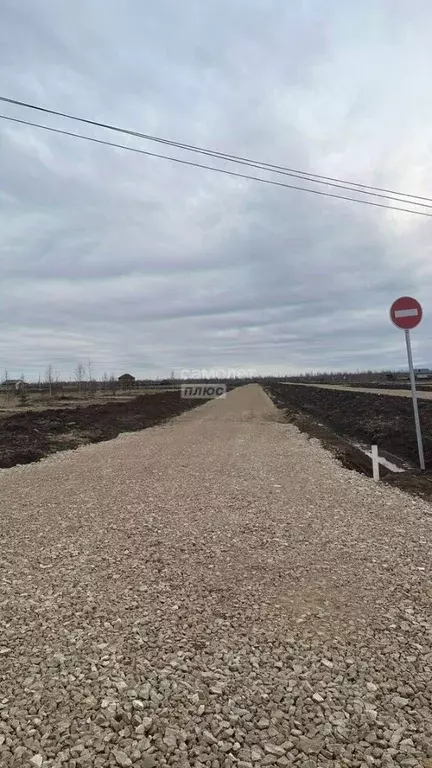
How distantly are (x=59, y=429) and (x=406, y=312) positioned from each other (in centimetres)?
1553

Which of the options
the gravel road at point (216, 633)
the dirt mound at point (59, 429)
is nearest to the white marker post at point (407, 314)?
the gravel road at point (216, 633)

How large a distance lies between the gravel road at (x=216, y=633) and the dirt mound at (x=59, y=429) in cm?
733

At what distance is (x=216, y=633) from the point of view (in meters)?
4.02

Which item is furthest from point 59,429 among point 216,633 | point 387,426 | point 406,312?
point 216,633

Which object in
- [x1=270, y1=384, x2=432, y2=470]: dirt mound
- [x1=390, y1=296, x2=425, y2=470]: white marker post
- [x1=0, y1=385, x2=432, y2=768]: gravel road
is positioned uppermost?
[x1=390, y1=296, x2=425, y2=470]: white marker post

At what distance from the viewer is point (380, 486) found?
9758 millimetres

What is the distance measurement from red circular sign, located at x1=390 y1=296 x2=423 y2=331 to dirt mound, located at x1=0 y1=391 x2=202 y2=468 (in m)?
10.2

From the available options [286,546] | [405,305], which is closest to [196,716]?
[286,546]

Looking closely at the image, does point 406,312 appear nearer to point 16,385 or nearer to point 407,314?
point 407,314

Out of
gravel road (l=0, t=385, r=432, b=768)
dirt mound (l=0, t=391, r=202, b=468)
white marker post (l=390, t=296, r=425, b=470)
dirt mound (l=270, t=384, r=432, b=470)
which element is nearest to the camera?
gravel road (l=0, t=385, r=432, b=768)

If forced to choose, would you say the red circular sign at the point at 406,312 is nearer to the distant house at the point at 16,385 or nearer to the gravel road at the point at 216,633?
the gravel road at the point at 216,633

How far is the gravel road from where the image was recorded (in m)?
2.81

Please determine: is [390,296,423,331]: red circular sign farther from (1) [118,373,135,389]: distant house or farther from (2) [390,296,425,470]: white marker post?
(1) [118,373,135,389]: distant house

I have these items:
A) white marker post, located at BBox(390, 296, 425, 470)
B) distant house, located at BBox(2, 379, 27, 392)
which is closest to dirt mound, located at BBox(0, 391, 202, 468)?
white marker post, located at BBox(390, 296, 425, 470)
